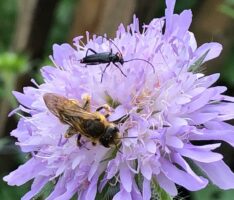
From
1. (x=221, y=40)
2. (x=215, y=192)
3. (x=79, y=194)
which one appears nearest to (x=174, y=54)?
Answer: (x=79, y=194)

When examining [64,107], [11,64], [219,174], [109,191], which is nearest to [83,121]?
[64,107]

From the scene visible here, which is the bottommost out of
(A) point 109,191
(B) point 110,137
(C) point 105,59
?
(A) point 109,191

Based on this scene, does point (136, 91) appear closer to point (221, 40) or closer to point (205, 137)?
point (205, 137)

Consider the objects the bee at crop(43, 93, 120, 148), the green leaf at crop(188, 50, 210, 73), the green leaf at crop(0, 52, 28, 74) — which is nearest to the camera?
the bee at crop(43, 93, 120, 148)

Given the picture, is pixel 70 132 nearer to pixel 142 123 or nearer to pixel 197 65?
pixel 142 123

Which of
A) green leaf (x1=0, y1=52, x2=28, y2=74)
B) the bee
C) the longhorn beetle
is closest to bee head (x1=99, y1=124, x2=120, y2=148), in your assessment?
the bee

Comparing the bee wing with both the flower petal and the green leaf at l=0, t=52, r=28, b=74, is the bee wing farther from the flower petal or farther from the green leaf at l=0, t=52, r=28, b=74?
the green leaf at l=0, t=52, r=28, b=74

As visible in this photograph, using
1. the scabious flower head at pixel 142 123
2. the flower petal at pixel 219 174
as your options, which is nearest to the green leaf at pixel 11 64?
the scabious flower head at pixel 142 123
